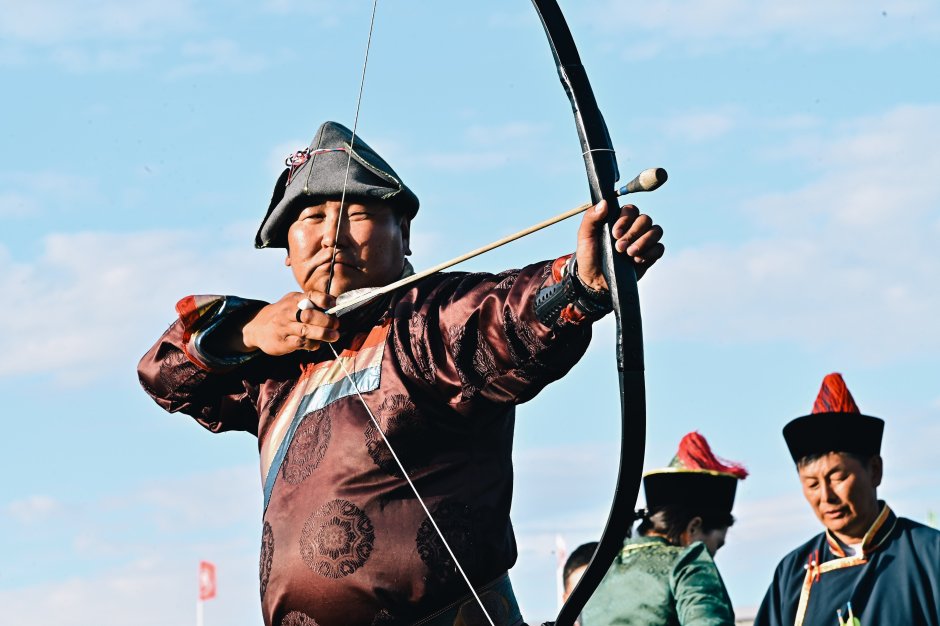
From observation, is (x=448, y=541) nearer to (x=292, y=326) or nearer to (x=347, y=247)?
(x=292, y=326)

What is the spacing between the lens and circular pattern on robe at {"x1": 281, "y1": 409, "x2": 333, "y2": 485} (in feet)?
10.7

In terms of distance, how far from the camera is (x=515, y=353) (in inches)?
117

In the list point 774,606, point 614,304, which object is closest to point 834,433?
point 774,606

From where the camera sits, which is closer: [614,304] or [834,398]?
[614,304]

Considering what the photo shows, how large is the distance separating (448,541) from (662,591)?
1951 millimetres

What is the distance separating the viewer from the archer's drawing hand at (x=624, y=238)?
2.62m

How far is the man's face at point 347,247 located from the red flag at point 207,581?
11.9 m

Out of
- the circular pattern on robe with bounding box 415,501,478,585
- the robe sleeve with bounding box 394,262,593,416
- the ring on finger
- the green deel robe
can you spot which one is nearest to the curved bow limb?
the robe sleeve with bounding box 394,262,593,416

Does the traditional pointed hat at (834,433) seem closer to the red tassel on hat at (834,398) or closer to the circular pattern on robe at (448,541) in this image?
the red tassel on hat at (834,398)

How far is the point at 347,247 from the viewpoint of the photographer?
340 cm

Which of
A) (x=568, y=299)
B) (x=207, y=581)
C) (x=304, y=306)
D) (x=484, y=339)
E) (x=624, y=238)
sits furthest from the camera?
(x=207, y=581)

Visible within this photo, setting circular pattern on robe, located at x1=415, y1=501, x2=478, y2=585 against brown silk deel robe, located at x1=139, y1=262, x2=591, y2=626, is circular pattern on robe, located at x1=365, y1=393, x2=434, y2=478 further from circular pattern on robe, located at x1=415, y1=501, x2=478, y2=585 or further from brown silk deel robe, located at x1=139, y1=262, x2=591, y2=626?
circular pattern on robe, located at x1=415, y1=501, x2=478, y2=585

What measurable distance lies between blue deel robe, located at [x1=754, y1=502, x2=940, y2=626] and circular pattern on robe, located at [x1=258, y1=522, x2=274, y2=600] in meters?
1.97

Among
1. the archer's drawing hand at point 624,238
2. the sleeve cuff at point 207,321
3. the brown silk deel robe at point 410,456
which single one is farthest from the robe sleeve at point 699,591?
the archer's drawing hand at point 624,238
